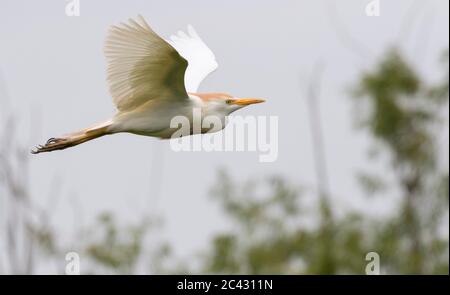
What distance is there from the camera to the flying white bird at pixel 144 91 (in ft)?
19.2

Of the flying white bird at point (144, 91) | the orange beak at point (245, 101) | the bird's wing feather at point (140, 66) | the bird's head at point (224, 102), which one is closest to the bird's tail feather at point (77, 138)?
the flying white bird at point (144, 91)

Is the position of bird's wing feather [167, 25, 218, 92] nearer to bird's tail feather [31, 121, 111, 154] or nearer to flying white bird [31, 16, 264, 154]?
flying white bird [31, 16, 264, 154]

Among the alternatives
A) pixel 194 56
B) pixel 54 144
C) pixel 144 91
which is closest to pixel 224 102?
pixel 144 91

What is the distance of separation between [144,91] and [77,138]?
17.3 inches

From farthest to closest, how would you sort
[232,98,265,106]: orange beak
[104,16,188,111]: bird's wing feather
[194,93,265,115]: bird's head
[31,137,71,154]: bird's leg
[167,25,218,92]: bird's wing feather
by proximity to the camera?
[167,25,218,92]: bird's wing feather, [232,98,265,106]: orange beak, [194,93,265,115]: bird's head, [31,137,71,154]: bird's leg, [104,16,188,111]: bird's wing feather

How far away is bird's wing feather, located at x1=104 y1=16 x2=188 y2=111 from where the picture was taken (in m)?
5.78

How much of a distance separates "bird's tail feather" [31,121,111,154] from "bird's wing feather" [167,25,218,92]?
96 centimetres

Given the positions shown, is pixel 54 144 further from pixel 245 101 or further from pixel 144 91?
pixel 245 101

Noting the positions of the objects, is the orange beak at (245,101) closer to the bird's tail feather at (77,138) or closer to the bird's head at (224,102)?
the bird's head at (224,102)

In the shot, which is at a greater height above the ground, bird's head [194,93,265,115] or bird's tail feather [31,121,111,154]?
Result: bird's head [194,93,265,115]

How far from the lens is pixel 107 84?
241 inches

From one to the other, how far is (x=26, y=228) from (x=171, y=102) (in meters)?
1.55

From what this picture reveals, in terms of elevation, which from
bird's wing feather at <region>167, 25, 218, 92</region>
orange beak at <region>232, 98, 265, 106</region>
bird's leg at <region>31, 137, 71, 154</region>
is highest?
bird's wing feather at <region>167, 25, 218, 92</region>

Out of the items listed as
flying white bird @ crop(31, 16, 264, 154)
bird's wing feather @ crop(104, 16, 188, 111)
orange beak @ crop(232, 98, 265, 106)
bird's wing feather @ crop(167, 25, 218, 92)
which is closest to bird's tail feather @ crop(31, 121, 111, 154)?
flying white bird @ crop(31, 16, 264, 154)
